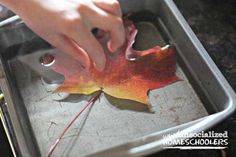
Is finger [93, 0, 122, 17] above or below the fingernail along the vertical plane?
above

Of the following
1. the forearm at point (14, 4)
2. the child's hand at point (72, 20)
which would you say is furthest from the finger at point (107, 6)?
the forearm at point (14, 4)

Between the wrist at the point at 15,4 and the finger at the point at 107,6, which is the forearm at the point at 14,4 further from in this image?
the finger at the point at 107,6

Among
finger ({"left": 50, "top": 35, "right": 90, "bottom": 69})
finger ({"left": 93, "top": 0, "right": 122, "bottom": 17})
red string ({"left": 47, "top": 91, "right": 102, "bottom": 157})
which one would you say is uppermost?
finger ({"left": 93, "top": 0, "right": 122, "bottom": 17})

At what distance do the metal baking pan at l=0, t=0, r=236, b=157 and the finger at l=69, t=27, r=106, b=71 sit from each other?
2.6 inches

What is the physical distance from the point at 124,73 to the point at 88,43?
9 centimetres

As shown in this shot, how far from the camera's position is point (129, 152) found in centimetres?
43

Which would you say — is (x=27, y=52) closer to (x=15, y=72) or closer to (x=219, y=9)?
(x=15, y=72)

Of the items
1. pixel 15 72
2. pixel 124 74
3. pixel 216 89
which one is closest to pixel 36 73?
pixel 15 72

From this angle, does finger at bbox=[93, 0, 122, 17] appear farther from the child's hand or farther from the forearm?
the forearm

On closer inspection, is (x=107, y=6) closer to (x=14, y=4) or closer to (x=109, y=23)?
(x=109, y=23)

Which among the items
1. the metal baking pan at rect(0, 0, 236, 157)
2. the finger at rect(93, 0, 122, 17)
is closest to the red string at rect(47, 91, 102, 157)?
the metal baking pan at rect(0, 0, 236, 157)

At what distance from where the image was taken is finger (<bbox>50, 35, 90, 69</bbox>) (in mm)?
518

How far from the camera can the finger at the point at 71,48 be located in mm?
518

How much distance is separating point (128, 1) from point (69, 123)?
0.23 meters
